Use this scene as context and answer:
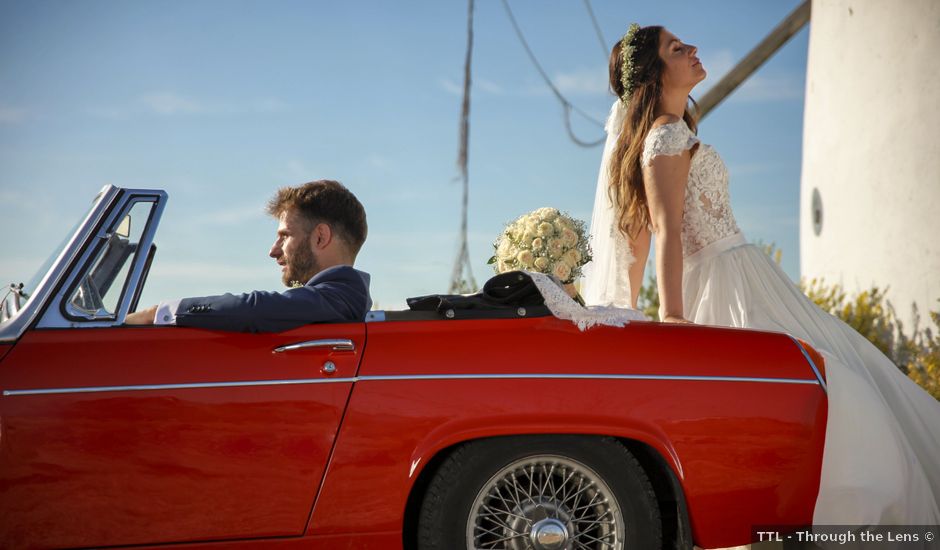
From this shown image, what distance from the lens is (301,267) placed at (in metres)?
3.80

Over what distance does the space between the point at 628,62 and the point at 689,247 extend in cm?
100

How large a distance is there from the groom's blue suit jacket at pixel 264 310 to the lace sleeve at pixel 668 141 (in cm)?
181

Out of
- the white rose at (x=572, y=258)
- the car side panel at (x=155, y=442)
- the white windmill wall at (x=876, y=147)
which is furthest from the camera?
the white windmill wall at (x=876, y=147)

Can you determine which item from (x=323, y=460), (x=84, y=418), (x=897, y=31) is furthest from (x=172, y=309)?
(x=897, y=31)

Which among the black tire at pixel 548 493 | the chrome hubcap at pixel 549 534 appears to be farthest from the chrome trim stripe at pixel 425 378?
the chrome hubcap at pixel 549 534

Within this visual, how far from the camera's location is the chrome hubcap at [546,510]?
10.3 feet

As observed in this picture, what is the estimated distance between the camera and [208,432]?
296cm

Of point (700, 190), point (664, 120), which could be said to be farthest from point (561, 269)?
point (664, 120)

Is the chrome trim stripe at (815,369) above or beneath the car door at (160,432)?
above

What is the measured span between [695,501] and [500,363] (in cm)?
87

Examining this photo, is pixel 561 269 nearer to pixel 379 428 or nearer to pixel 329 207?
pixel 329 207

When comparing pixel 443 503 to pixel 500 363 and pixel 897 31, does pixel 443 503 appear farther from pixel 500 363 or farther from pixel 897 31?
pixel 897 31

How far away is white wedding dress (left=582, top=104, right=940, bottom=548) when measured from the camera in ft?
11.3

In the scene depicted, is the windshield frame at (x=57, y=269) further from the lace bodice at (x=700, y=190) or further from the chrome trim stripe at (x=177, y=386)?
the lace bodice at (x=700, y=190)
